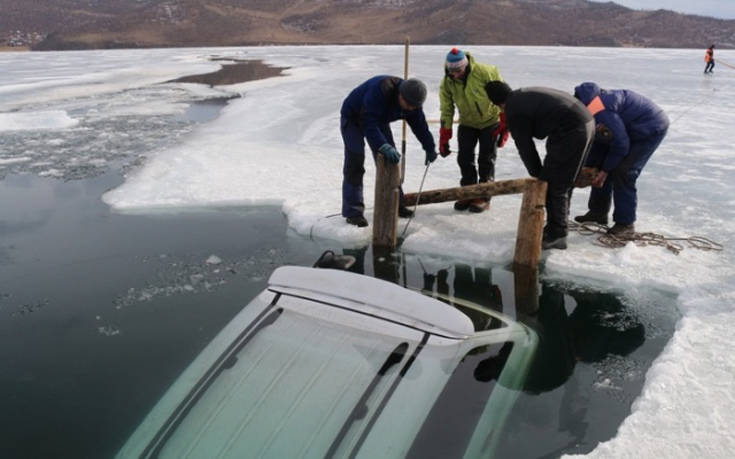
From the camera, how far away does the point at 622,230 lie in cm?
415

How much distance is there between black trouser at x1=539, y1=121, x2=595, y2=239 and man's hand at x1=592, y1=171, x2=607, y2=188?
244 millimetres

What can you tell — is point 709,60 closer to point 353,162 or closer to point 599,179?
point 599,179

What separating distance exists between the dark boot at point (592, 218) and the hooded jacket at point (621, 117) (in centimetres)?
62

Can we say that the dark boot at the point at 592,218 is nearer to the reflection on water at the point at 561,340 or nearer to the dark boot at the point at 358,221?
the reflection on water at the point at 561,340

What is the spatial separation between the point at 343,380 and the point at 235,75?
57.8ft

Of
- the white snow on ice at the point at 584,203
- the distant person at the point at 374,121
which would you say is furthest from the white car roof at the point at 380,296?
the distant person at the point at 374,121

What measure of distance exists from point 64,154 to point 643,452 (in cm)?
768

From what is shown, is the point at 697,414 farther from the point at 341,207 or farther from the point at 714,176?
the point at 714,176

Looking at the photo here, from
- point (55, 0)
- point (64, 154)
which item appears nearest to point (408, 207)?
point (64, 154)

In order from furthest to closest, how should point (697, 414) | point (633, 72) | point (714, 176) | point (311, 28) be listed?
point (311, 28) < point (633, 72) < point (714, 176) < point (697, 414)

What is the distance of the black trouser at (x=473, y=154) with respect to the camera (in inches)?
182

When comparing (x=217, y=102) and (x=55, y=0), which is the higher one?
(x=55, y=0)

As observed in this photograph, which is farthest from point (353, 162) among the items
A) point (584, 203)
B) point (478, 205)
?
point (584, 203)

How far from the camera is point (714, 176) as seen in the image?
5.80 m
